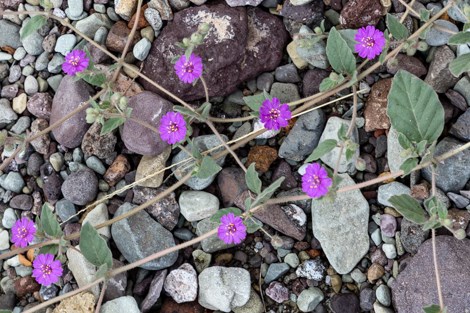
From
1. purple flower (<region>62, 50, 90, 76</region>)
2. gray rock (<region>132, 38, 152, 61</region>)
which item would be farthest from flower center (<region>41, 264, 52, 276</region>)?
gray rock (<region>132, 38, 152, 61</region>)

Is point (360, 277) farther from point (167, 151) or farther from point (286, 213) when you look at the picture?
point (167, 151)

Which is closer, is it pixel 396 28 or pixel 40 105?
pixel 396 28

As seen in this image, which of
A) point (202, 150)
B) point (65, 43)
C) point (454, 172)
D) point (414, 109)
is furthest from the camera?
point (65, 43)

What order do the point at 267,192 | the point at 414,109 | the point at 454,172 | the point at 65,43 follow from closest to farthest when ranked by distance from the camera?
the point at 267,192 → the point at 414,109 → the point at 454,172 → the point at 65,43

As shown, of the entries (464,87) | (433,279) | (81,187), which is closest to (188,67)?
(81,187)

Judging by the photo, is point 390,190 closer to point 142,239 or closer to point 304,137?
point 304,137

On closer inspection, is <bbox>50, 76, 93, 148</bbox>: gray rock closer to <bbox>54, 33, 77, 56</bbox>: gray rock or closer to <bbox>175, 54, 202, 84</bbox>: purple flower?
<bbox>54, 33, 77, 56</bbox>: gray rock

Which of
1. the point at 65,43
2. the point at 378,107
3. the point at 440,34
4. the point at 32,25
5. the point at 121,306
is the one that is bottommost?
the point at 121,306

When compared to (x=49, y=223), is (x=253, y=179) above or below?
above
